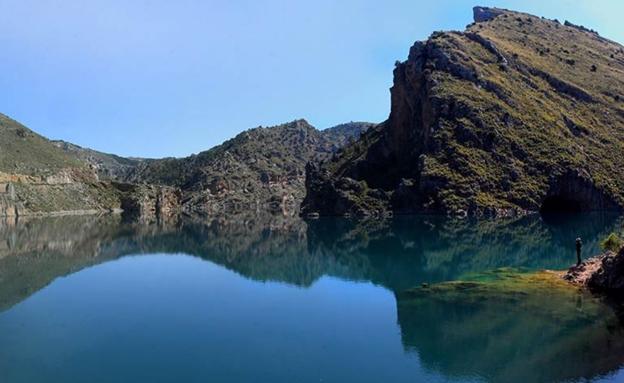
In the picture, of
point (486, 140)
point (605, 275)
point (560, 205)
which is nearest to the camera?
point (605, 275)

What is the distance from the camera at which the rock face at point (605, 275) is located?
37375mm

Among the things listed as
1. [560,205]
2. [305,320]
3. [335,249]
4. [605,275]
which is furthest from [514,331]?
[560,205]

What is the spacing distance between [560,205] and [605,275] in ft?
344

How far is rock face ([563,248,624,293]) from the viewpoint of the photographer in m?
37.4

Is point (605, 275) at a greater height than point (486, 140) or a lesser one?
lesser

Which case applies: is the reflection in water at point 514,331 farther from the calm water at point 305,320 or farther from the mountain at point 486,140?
the mountain at point 486,140

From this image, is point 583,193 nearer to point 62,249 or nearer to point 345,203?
point 345,203

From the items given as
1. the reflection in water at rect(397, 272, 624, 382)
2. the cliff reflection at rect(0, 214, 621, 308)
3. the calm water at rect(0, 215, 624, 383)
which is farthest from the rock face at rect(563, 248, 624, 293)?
the cliff reflection at rect(0, 214, 621, 308)

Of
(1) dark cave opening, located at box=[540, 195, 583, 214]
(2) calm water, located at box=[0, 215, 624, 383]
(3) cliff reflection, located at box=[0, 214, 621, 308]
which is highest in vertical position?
(1) dark cave opening, located at box=[540, 195, 583, 214]

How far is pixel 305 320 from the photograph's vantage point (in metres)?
36.3

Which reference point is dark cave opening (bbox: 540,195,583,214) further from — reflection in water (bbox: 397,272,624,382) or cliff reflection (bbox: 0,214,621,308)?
reflection in water (bbox: 397,272,624,382)

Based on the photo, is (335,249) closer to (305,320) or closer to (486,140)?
(305,320)

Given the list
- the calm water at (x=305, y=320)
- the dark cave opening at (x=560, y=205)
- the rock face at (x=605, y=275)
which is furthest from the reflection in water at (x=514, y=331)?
the dark cave opening at (x=560, y=205)

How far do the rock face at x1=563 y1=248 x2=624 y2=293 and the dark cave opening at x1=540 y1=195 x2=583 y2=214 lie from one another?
9053cm
